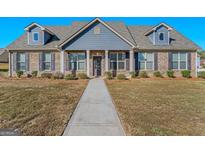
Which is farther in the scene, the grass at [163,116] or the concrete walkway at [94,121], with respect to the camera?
the grass at [163,116]

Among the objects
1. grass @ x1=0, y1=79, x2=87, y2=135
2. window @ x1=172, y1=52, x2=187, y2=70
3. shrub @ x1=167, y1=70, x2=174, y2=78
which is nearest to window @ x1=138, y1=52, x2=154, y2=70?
shrub @ x1=167, y1=70, x2=174, y2=78

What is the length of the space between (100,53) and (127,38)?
3173mm

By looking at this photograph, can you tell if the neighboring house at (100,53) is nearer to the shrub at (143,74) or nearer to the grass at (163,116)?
the shrub at (143,74)

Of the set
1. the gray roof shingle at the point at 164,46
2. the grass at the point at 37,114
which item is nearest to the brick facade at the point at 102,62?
the gray roof shingle at the point at 164,46

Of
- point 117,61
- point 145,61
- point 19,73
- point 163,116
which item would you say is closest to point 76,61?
point 117,61

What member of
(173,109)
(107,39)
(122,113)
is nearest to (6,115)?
(122,113)

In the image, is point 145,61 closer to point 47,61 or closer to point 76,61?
point 76,61

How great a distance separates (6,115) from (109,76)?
1294cm

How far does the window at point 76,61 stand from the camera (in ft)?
70.8

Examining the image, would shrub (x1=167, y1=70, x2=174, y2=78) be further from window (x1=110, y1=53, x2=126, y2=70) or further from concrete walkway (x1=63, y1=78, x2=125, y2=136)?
concrete walkway (x1=63, y1=78, x2=125, y2=136)

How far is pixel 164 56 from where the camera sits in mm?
21719

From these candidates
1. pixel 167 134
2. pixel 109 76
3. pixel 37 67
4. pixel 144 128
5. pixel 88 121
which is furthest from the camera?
pixel 37 67

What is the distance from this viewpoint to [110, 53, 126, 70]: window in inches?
849

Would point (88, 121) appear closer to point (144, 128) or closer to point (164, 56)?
point (144, 128)
